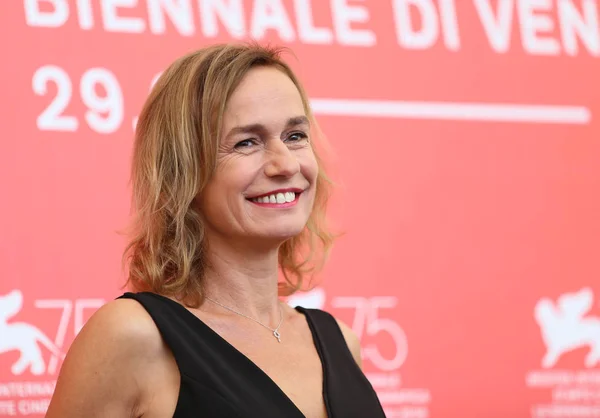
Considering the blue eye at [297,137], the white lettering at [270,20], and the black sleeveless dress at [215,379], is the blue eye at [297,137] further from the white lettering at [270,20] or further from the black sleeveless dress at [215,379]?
the white lettering at [270,20]

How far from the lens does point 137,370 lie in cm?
167

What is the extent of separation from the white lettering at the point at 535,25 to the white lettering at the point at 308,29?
0.63 meters

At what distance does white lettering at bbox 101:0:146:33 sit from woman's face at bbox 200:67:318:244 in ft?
3.28

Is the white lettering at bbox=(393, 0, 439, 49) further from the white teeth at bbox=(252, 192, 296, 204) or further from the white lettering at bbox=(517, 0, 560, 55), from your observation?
the white teeth at bbox=(252, 192, 296, 204)

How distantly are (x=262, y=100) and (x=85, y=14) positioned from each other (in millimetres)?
1069

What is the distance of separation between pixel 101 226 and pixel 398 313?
2.90 feet

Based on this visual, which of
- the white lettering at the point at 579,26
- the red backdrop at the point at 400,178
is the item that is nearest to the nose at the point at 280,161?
the red backdrop at the point at 400,178

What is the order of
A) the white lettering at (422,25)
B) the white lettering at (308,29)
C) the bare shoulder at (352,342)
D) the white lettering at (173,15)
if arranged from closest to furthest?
1. the bare shoulder at (352,342)
2. the white lettering at (173,15)
3. the white lettering at (308,29)
4. the white lettering at (422,25)

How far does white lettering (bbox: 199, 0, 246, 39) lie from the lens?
282 cm

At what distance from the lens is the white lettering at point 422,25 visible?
9.89ft

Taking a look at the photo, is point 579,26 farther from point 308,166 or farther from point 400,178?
point 308,166

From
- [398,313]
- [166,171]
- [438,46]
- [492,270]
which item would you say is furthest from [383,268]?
[166,171]

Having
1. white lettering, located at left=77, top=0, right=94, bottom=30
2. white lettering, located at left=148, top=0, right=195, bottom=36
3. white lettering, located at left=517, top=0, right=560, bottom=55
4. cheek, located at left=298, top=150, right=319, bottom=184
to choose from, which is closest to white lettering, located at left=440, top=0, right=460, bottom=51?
white lettering, located at left=517, top=0, right=560, bottom=55

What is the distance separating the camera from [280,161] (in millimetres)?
1787
